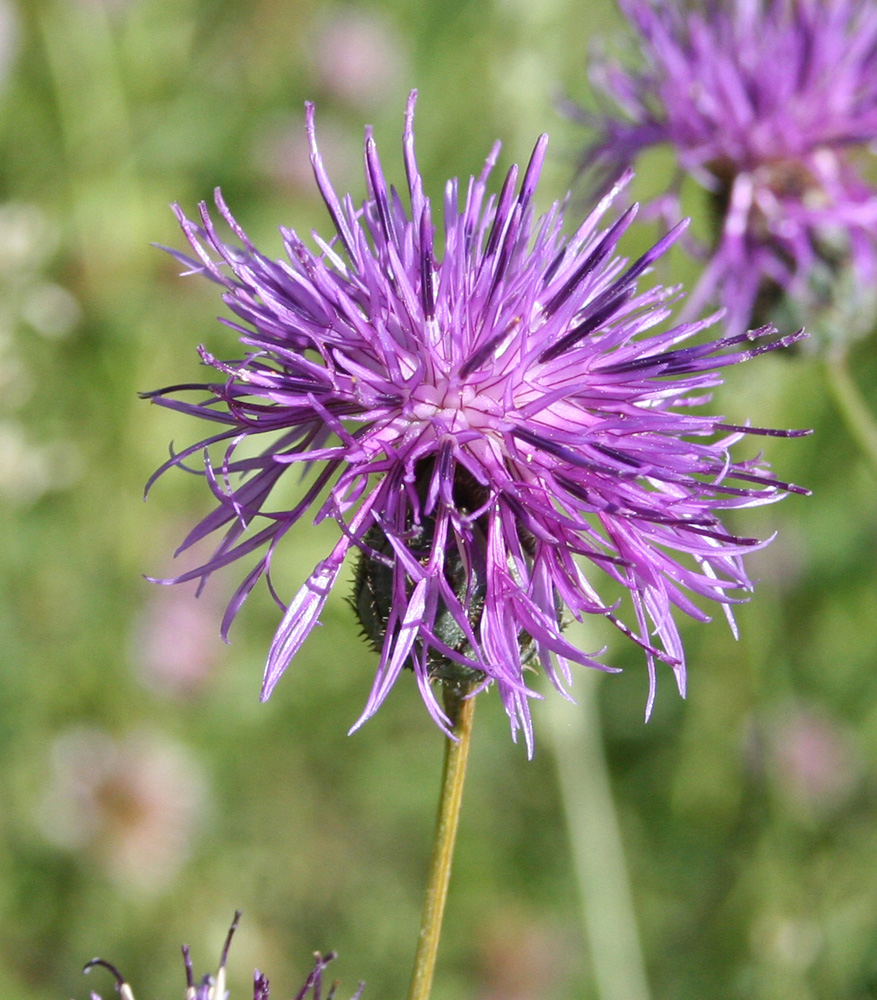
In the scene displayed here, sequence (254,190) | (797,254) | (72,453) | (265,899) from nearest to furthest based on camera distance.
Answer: (797,254), (265,899), (72,453), (254,190)

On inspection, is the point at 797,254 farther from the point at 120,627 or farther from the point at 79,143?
the point at 79,143

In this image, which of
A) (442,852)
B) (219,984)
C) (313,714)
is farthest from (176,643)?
(442,852)

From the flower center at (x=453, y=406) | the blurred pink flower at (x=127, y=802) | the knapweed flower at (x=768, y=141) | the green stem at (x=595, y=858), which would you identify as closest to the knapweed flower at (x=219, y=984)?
the flower center at (x=453, y=406)

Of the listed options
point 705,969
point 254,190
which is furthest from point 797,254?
point 254,190

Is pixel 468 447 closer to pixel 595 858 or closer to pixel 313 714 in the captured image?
pixel 595 858

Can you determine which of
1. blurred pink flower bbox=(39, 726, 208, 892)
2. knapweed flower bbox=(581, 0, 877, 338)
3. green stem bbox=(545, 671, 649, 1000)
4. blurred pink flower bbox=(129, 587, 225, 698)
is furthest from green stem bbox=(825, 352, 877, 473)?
blurred pink flower bbox=(39, 726, 208, 892)

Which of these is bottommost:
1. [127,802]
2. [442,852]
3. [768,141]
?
[442,852]
